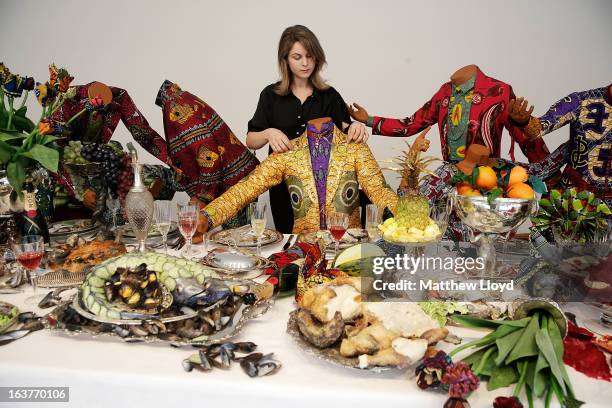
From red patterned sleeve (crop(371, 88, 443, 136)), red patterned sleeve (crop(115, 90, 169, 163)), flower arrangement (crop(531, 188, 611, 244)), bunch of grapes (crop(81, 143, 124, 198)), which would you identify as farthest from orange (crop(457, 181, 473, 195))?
red patterned sleeve (crop(115, 90, 169, 163))

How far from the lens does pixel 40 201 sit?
1.90 meters

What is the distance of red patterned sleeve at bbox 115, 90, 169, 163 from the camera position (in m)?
2.85

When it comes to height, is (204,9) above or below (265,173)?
above

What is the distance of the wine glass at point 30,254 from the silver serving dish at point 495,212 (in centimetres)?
118

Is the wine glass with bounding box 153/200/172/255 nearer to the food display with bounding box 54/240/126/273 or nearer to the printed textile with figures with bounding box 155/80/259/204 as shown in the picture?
the food display with bounding box 54/240/126/273

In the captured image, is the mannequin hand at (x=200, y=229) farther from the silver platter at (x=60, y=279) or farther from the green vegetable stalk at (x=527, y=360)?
the green vegetable stalk at (x=527, y=360)

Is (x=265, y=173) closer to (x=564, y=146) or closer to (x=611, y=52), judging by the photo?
(x=564, y=146)

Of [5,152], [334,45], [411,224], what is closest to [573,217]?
[411,224]

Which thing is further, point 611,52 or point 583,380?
point 611,52

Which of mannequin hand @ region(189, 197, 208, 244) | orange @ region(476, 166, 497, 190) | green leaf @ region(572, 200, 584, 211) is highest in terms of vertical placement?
orange @ region(476, 166, 497, 190)

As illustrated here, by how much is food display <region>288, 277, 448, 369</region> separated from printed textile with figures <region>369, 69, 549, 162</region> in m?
1.63

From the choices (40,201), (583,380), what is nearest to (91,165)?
(40,201)

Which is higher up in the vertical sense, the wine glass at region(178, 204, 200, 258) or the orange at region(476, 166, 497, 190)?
the orange at region(476, 166, 497, 190)

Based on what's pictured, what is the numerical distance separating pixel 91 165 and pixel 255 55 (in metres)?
2.76
